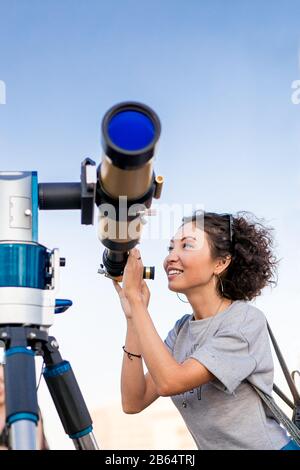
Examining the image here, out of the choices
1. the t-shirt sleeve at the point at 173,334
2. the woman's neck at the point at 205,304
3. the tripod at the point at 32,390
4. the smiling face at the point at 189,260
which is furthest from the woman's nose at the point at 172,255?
the tripod at the point at 32,390

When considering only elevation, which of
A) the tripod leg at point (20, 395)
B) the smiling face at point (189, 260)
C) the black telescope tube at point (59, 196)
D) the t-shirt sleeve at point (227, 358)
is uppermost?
the smiling face at point (189, 260)

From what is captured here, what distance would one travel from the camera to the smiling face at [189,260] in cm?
161

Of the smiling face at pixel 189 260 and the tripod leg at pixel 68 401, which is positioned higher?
the smiling face at pixel 189 260

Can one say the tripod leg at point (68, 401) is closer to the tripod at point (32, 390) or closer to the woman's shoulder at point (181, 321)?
the tripod at point (32, 390)

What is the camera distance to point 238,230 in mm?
1815

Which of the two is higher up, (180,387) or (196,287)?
(196,287)

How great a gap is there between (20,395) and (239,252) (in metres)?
0.98

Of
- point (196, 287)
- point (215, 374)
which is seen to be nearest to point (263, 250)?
point (196, 287)

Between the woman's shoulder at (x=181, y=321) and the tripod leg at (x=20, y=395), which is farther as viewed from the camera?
→ the woman's shoulder at (x=181, y=321)

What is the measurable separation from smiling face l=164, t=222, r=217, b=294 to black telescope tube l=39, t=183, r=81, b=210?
1.63 feet

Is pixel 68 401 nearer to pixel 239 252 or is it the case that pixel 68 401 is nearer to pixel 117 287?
pixel 117 287

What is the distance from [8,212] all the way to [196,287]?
68cm

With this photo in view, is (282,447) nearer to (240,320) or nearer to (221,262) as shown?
(240,320)

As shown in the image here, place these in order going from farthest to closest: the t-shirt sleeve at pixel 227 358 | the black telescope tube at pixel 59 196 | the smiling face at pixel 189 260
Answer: the smiling face at pixel 189 260
the t-shirt sleeve at pixel 227 358
the black telescope tube at pixel 59 196
